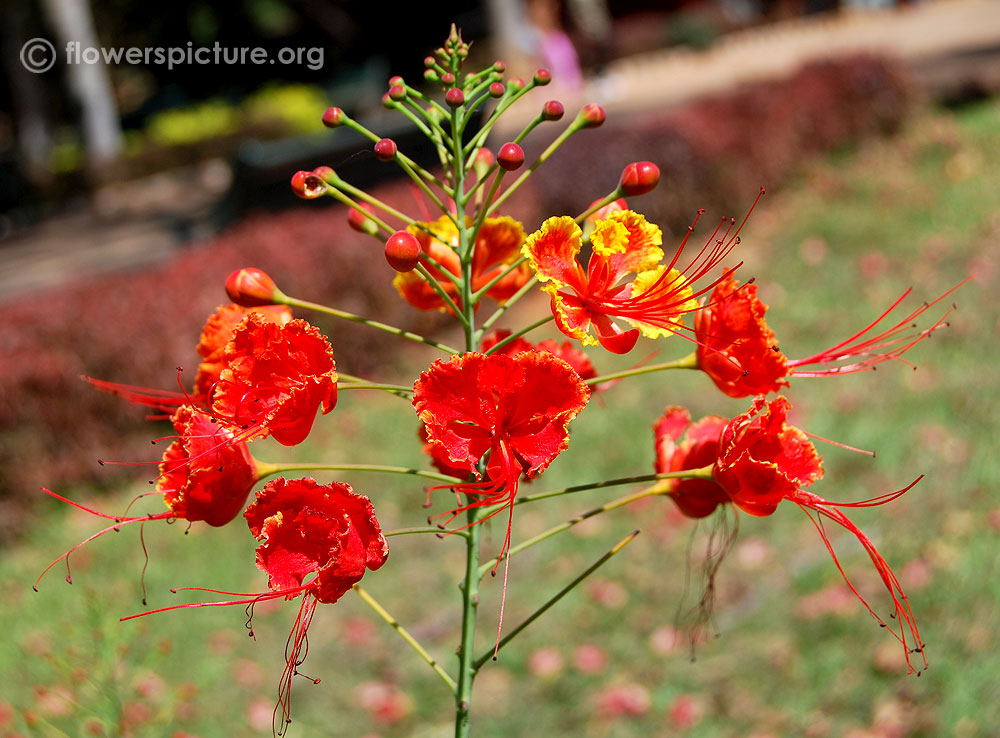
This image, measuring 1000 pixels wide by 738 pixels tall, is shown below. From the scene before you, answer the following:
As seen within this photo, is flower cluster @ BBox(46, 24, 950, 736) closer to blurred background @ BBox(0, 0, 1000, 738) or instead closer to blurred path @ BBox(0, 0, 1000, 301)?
blurred background @ BBox(0, 0, 1000, 738)

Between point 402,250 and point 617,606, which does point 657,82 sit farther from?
point 402,250

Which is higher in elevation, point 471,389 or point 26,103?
point 26,103

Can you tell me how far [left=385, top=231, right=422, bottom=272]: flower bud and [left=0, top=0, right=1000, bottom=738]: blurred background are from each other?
33 cm

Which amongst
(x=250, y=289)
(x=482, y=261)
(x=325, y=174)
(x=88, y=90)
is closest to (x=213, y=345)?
(x=250, y=289)

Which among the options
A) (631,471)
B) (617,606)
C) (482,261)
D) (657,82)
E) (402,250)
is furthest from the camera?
(657,82)

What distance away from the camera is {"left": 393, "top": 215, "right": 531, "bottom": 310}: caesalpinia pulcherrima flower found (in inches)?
58.4

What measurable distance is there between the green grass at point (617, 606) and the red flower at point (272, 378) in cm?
97

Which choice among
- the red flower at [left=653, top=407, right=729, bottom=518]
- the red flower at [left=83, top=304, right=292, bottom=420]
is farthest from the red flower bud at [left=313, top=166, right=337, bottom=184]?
the red flower at [left=653, top=407, right=729, bottom=518]

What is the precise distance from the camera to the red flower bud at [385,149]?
49.0 inches

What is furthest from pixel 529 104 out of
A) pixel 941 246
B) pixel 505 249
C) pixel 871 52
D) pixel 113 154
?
pixel 505 249

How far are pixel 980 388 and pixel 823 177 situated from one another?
4.49 m

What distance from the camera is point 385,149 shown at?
1.25 m

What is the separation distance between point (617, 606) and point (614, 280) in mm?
2727

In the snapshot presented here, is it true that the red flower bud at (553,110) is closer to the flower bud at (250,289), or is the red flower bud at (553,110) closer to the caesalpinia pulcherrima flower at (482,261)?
the caesalpinia pulcherrima flower at (482,261)
